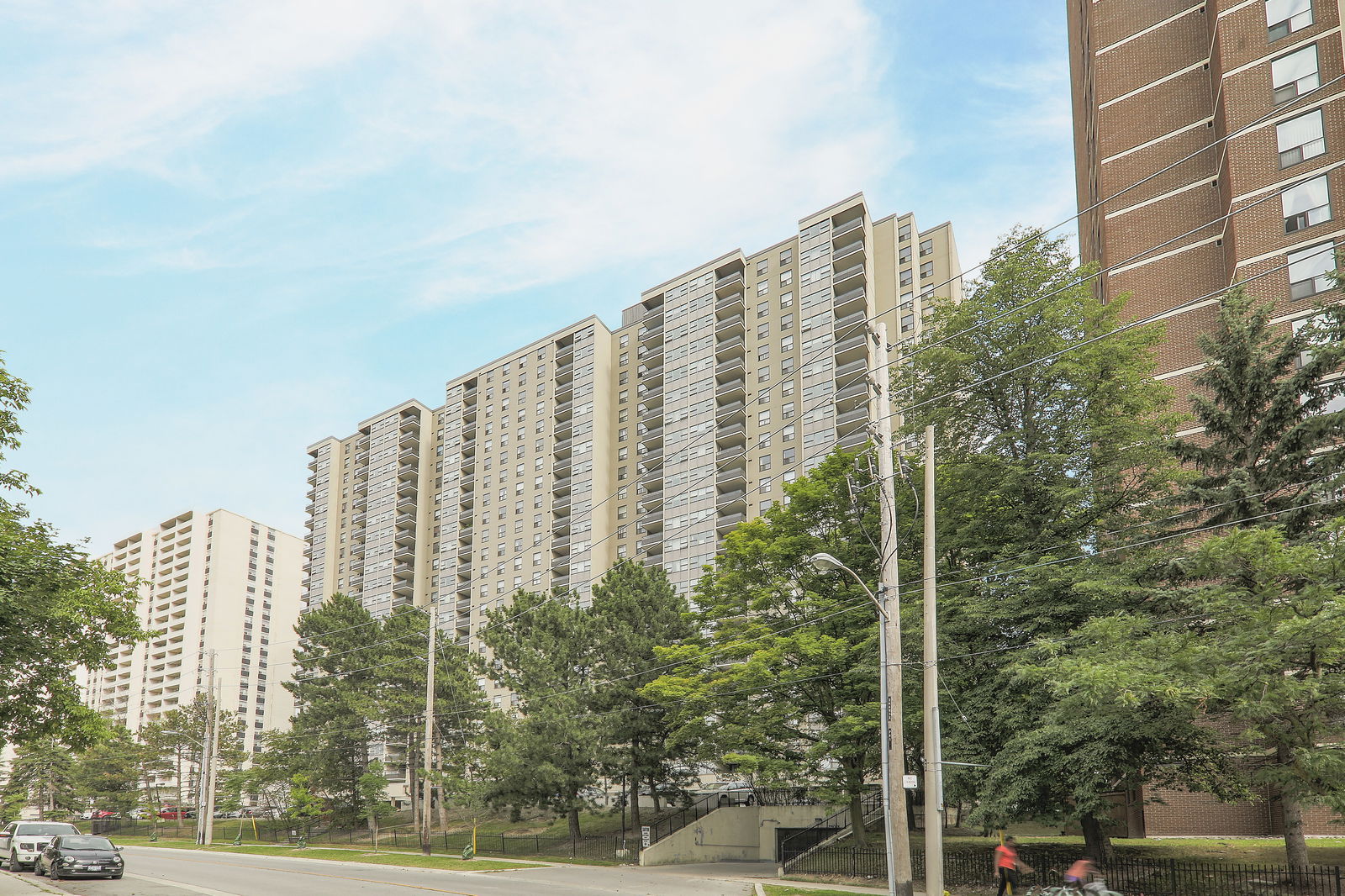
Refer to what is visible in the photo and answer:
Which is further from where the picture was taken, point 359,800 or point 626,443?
point 626,443

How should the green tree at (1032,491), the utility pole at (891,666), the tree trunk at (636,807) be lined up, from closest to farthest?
the utility pole at (891,666), the green tree at (1032,491), the tree trunk at (636,807)

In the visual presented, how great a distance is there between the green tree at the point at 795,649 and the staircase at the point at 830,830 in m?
1.39

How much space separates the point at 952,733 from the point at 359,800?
42408mm

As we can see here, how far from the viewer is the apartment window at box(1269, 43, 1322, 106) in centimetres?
3866

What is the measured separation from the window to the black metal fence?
28299mm

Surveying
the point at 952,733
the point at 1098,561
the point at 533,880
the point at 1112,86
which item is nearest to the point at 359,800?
the point at 533,880

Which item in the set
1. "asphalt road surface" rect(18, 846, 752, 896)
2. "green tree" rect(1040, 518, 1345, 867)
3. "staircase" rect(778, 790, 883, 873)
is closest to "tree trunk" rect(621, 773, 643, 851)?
"asphalt road surface" rect(18, 846, 752, 896)

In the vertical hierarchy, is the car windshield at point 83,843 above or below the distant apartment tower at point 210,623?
below

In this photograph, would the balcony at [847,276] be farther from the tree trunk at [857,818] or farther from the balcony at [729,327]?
the tree trunk at [857,818]


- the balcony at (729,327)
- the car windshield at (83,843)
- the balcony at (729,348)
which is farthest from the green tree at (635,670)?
the balcony at (729,327)

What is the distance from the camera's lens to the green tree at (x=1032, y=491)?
21734 millimetres

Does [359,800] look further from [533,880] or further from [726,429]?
[726,429]

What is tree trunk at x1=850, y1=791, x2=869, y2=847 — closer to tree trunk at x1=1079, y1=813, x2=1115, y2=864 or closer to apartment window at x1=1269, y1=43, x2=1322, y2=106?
tree trunk at x1=1079, y1=813, x2=1115, y2=864

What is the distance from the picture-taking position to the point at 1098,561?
23.7 m
